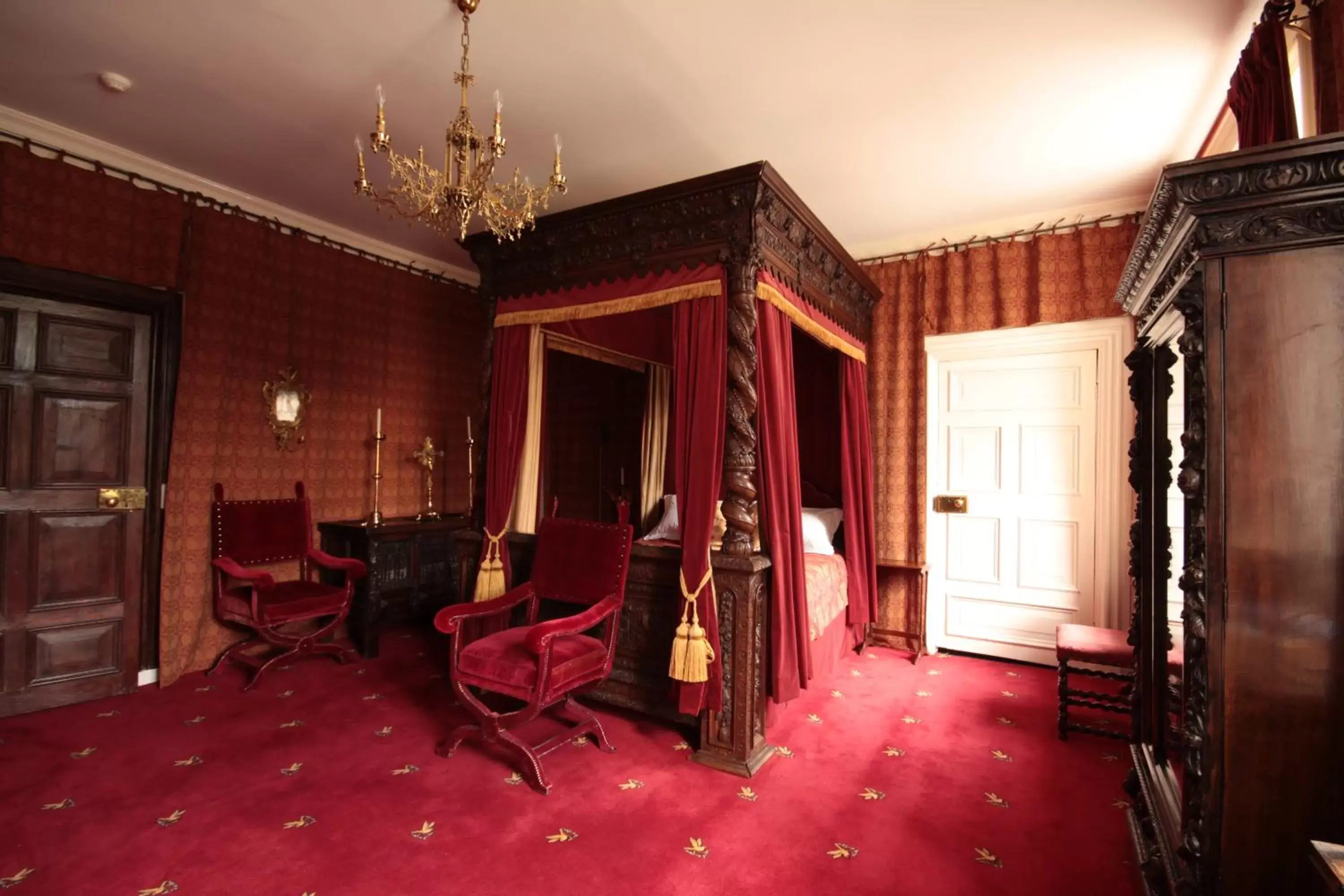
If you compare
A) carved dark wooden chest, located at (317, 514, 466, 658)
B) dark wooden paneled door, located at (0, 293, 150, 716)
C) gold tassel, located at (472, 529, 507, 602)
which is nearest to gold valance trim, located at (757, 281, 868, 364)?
gold tassel, located at (472, 529, 507, 602)

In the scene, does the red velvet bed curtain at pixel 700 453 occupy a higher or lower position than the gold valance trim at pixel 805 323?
Answer: lower

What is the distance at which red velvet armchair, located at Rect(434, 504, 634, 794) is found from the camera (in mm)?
2664

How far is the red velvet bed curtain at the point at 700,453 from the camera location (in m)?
2.83

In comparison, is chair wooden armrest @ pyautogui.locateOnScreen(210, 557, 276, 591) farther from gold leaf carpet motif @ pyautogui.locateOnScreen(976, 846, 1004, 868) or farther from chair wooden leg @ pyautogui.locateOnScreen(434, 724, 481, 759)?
gold leaf carpet motif @ pyautogui.locateOnScreen(976, 846, 1004, 868)

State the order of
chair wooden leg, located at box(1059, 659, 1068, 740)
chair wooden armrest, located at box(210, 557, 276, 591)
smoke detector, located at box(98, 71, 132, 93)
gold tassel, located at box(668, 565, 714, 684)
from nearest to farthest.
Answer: gold tassel, located at box(668, 565, 714, 684) → smoke detector, located at box(98, 71, 132, 93) → chair wooden leg, located at box(1059, 659, 1068, 740) → chair wooden armrest, located at box(210, 557, 276, 591)

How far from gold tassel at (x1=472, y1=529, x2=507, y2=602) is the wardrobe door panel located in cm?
304

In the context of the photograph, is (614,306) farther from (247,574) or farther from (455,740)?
(247,574)

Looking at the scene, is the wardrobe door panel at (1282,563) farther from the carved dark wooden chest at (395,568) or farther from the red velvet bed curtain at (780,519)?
the carved dark wooden chest at (395,568)

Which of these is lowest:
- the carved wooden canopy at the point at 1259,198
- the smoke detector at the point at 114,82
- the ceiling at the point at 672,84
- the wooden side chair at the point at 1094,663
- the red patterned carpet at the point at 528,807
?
the red patterned carpet at the point at 528,807

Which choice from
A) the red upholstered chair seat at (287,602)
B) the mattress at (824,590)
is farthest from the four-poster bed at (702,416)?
the red upholstered chair seat at (287,602)

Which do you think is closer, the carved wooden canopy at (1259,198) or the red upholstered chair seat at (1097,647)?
the carved wooden canopy at (1259,198)

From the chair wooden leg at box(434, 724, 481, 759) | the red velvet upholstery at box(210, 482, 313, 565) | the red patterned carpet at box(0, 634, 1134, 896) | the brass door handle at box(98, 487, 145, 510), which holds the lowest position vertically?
the red patterned carpet at box(0, 634, 1134, 896)

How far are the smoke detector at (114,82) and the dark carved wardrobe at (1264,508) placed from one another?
419 centimetres

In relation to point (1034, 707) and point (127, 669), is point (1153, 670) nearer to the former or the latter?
point (1034, 707)
